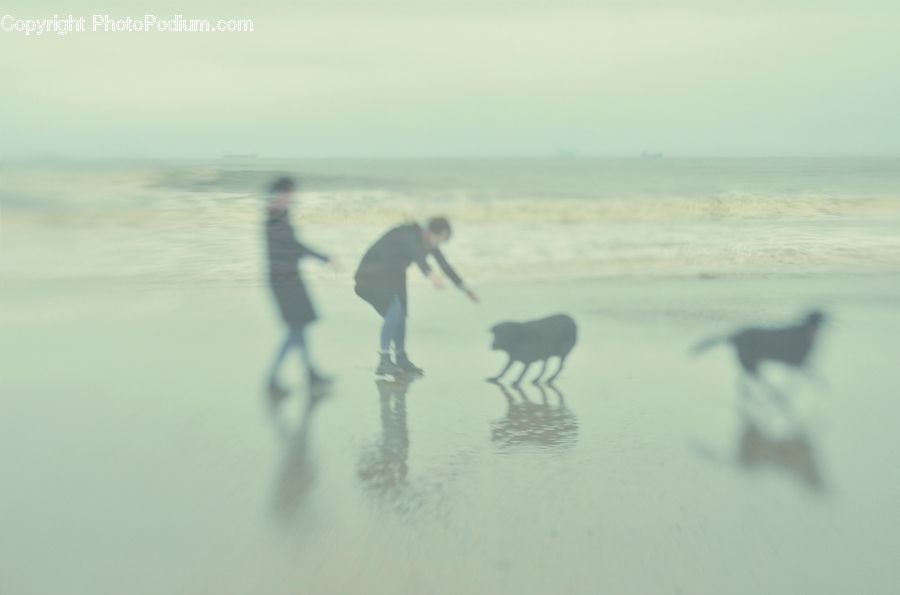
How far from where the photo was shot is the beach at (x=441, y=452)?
13.8 ft

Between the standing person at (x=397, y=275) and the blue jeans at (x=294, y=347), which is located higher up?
the standing person at (x=397, y=275)

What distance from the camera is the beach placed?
13.8ft

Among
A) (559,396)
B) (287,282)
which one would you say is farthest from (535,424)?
(287,282)

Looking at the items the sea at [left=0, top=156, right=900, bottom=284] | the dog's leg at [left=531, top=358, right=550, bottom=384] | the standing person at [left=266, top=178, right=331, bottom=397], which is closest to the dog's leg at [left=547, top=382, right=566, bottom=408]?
the dog's leg at [left=531, top=358, right=550, bottom=384]

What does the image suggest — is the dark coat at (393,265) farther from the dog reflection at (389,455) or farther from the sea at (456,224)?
the sea at (456,224)

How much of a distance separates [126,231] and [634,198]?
14.7 m

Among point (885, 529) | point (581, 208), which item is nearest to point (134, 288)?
point (885, 529)

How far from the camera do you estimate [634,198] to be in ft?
99.1

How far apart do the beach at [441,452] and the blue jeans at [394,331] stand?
0.36m

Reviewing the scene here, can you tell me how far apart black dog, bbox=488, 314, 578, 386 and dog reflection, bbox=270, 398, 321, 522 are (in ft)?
5.06

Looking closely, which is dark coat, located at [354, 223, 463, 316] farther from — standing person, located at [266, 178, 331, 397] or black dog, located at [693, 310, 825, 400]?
black dog, located at [693, 310, 825, 400]

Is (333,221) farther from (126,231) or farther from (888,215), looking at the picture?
(888,215)

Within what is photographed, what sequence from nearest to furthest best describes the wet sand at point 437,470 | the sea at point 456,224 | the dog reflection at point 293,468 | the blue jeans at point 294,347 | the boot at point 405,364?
1. the wet sand at point 437,470
2. the dog reflection at point 293,468
3. the blue jeans at point 294,347
4. the boot at point 405,364
5. the sea at point 456,224

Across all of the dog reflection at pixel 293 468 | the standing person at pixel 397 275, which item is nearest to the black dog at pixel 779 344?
the standing person at pixel 397 275
